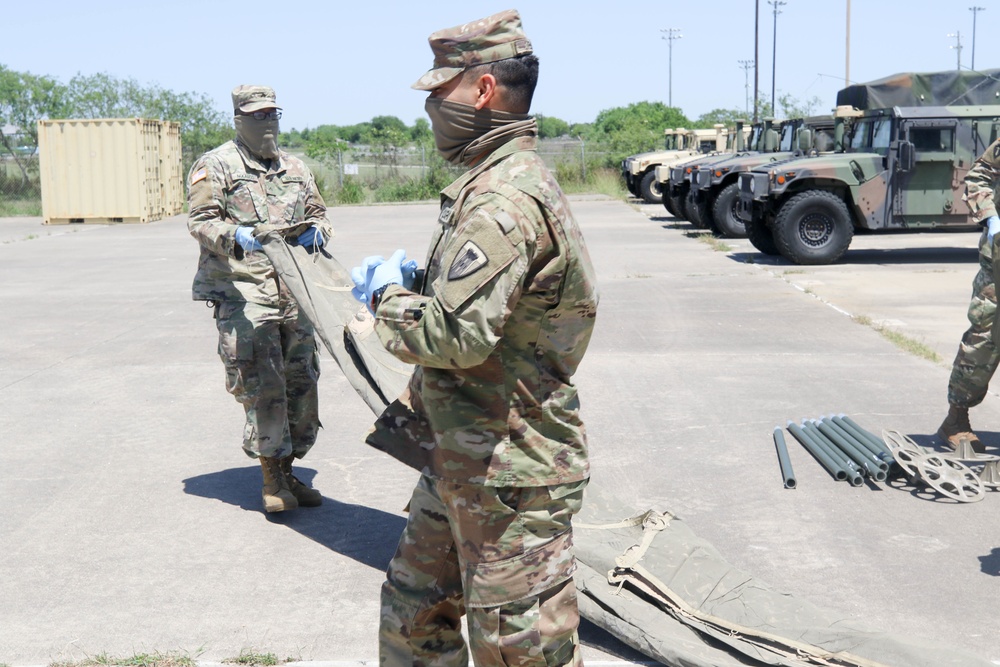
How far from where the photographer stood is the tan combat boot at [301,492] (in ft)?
16.6

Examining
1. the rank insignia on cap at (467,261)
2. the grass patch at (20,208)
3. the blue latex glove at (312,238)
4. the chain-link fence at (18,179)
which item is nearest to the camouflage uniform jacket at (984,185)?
the blue latex glove at (312,238)

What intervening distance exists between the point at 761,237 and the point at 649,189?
533 inches

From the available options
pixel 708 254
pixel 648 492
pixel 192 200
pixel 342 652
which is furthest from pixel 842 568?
pixel 708 254

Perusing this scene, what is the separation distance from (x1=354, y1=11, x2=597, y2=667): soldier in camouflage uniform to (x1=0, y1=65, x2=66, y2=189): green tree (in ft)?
114

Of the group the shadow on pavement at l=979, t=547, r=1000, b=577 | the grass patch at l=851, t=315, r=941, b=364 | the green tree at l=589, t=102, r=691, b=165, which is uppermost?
the green tree at l=589, t=102, r=691, b=165

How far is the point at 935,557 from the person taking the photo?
175 inches

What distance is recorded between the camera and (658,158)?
1108 inches

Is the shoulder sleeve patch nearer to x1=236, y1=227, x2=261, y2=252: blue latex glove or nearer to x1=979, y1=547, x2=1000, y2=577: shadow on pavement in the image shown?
x1=236, y1=227, x2=261, y2=252: blue latex glove

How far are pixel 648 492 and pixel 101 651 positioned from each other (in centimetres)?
258

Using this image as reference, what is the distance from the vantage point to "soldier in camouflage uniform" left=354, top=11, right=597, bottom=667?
2.41 meters

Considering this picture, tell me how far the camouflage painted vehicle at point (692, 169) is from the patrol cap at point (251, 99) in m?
15.3

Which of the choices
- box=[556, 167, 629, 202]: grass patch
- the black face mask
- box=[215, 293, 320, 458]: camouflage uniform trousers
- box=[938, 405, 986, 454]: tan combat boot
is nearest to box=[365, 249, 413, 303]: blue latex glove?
box=[215, 293, 320, 458]: camouflage uniform trousers

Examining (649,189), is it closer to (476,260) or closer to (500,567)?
(500,567)

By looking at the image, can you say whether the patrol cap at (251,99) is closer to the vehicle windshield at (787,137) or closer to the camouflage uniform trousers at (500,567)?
the camouflage uniform trousers at (500,567)
